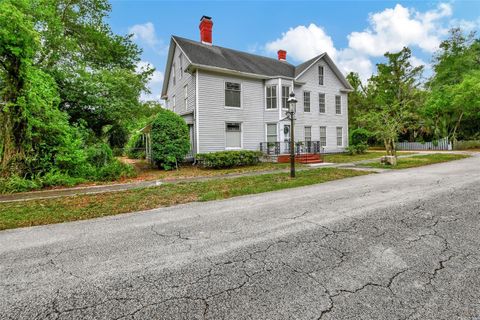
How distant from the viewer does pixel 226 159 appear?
12.7 meters

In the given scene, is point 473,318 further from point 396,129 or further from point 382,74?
point 382,74

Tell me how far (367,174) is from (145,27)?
2075cm

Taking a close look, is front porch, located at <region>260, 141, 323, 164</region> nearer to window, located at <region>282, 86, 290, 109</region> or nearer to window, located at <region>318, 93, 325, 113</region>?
window, located at <region>282, 86, 290, 109</region>

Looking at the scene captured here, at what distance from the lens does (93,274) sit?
8.41ft

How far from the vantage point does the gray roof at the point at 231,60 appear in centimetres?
1531

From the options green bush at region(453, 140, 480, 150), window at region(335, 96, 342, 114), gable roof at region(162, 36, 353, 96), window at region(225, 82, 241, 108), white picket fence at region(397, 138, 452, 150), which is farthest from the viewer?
white picket fence at region(397, 138, 452, 150)

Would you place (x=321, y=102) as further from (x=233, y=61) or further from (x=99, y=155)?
(x=99, y=155)

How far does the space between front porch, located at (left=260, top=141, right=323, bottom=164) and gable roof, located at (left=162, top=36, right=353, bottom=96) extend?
4.95 metres

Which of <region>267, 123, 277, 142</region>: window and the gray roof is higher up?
the gray roof

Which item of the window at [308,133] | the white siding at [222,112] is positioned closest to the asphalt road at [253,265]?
the white siding at [222,112]

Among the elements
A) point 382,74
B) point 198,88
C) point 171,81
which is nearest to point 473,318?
point 198,88

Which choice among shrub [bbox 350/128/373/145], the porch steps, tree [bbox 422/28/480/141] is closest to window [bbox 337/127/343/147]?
shrub [bbox 350/128/373/145]

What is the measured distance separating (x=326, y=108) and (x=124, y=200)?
18.6 meters

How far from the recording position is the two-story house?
49.1 ft
